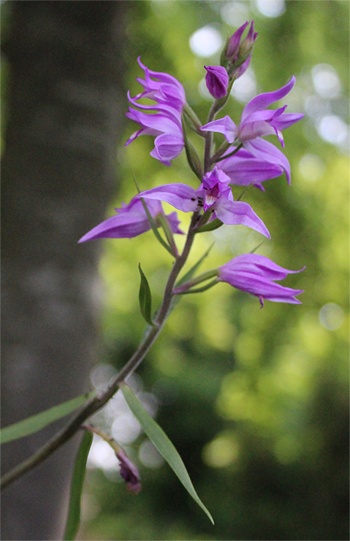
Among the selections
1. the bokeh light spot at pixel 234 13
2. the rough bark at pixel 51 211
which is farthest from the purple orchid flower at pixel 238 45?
the bokeh light spot at pixel 234 13

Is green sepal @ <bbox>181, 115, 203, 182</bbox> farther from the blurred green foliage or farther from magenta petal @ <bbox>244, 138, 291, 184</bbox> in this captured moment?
the blurred green foliage

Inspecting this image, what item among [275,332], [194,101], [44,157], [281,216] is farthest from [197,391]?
[44,157]

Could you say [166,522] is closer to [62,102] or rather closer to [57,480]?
[57,480]

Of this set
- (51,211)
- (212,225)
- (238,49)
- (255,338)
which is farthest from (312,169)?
(212,225)

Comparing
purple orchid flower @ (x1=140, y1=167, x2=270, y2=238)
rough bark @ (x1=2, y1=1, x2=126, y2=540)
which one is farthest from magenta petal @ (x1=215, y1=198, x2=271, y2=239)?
rough bark @ (x1=2, y1=1, x2=126, y2=540)

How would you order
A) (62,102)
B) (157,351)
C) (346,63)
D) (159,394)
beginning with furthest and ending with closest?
(159,394), (157,351), (346,63), (62,102)

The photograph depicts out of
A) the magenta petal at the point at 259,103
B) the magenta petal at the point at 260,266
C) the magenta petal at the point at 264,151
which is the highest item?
the magenta petal at the point at 259,103

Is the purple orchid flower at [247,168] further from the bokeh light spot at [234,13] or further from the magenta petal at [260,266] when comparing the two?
the bokeh light spot at [234,13]
